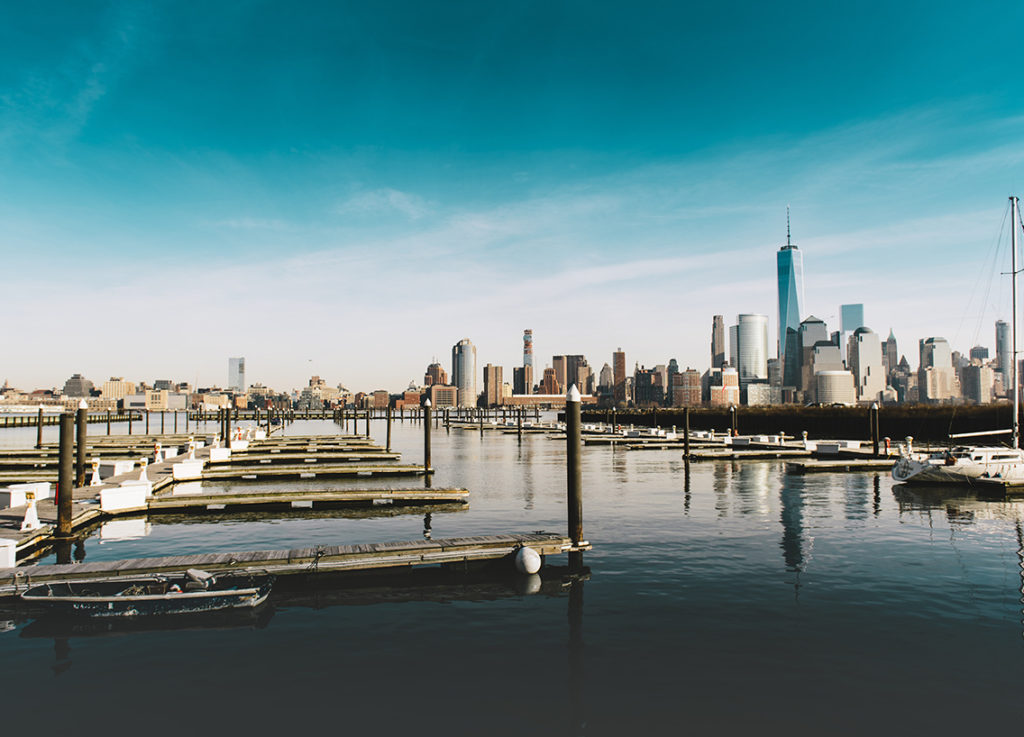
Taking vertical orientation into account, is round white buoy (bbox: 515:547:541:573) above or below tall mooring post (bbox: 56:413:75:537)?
below

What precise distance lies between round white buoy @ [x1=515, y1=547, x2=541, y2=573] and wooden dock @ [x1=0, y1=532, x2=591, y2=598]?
481mm

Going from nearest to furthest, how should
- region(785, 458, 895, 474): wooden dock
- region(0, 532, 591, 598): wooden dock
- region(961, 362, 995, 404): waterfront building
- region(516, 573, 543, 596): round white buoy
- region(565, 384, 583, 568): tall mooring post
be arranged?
region(0, 532, 591, 598): wooden dock
region(516, 573, 543, 596): round white buoy
region(565, 384, 583, 568): tall mooring post
region(785, 458, 895, 474): wooden dock
region(961, 362, 995, 404): waterfront building

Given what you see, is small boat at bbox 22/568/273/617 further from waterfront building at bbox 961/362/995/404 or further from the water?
waterfront building at bbox 961/362/995/404

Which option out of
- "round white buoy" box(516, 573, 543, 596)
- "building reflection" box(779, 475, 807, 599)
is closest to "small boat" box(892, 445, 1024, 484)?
"building reflection" box(779, 475, 807, 599)

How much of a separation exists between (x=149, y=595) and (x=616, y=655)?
392 inches

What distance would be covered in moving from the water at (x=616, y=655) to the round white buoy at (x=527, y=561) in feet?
2.93

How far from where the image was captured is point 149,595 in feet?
47.3

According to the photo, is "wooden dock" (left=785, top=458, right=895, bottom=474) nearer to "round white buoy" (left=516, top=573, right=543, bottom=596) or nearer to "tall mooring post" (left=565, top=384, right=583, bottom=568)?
"tall mooring post" (left=565, top=384, right=583, bottom=568)

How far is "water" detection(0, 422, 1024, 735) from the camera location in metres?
10.1

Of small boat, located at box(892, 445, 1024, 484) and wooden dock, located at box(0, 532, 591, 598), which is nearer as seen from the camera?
wooden dock, located at box(0, 532, 591, 598)

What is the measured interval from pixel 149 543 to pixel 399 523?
896cm

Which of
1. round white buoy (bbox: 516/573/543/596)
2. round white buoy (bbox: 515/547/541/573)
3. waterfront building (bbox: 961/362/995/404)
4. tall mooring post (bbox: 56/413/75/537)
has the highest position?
waterfront building (bbox: 961/362/995/404)

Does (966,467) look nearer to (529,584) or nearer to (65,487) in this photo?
(529,584)

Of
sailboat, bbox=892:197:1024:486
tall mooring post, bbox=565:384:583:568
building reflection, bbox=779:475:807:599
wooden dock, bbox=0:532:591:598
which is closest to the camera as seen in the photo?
wooden dock, bbox=0:532:591:598
